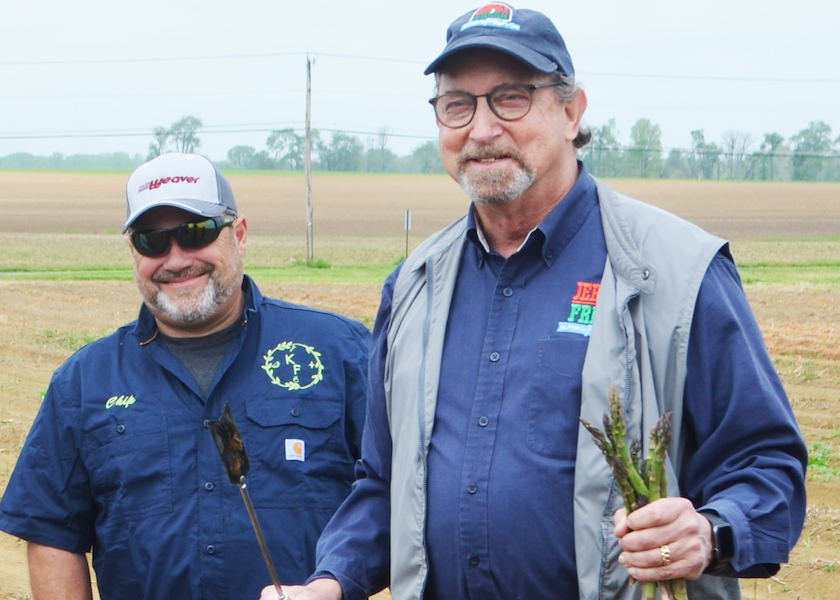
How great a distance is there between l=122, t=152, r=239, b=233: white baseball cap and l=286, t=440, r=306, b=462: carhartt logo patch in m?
0.76

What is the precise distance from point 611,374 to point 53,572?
1.90 m

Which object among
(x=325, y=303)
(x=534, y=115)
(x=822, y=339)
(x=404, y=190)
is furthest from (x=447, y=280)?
(x=404, y=190)

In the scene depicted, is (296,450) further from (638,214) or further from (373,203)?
(373,203)

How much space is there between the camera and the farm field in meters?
6.90

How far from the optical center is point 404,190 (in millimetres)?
75312

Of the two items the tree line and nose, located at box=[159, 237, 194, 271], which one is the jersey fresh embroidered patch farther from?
the tree line

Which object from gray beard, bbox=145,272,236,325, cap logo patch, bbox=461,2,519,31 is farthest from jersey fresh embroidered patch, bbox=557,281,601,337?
gray beard, bbox=145,272,236,325

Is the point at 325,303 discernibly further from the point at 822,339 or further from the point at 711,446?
the point at 711,446

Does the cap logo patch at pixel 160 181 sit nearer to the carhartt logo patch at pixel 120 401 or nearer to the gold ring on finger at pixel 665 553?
the carhartt logo patch at pixel 120 401

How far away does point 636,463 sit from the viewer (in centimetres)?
199

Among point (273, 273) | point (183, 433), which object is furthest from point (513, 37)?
point (273, 273)

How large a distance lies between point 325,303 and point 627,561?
14.1 metres

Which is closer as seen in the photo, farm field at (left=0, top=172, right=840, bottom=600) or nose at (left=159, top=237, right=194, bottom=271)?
nose at (left=159, top=237, right=194, bottom=271)

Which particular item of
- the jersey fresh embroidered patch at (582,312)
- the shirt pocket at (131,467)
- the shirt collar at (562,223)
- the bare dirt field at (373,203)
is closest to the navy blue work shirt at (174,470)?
the shirt pocket at (131,467)
